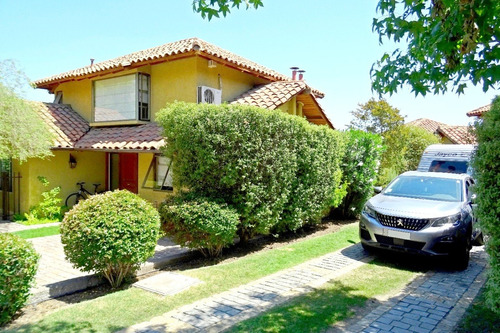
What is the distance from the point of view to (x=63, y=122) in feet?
47.1

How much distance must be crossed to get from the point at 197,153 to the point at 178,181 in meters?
0.93

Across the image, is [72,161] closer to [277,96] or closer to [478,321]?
[277,96]

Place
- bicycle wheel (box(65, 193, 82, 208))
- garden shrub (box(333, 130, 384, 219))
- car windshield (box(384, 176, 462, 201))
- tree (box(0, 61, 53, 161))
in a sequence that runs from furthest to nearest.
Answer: bicycle wheel (box(65, 193, 82, 208)) < garden shrub (box(333, 130, 384, 219)) < tree (box(0, 61, 53, 161)) < car windshield (box(384, 176, 462, 201))

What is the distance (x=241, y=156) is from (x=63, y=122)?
403 inches

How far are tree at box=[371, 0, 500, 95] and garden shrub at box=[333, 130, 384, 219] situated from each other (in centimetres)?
630

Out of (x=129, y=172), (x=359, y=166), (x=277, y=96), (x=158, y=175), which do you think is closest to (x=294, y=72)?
(x=277, y=96)

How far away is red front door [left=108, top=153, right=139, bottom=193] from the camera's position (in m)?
13.9

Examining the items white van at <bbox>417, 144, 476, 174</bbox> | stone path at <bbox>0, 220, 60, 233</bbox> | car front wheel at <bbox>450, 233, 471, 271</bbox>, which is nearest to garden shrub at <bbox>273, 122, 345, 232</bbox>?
car front wheel at <bbox>450, 233, 471, 271</bbox>

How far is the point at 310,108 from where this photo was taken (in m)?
14.9

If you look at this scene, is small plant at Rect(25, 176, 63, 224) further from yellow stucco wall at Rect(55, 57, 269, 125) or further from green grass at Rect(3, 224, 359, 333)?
green grass at Rect(3, 224, 359, 333)

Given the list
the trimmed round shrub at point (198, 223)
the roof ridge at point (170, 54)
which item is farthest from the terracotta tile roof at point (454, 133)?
the trimmed round shrub at point (198, 223)

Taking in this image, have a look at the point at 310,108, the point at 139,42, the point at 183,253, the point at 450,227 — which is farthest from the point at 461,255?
the point at 139,42

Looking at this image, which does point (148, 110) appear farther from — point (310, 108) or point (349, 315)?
point (349, 315)

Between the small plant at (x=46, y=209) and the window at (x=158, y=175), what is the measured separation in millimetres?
3356
